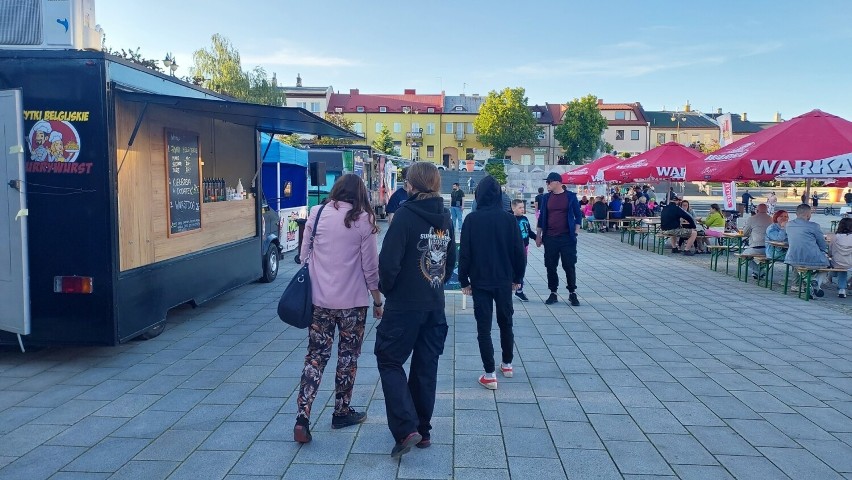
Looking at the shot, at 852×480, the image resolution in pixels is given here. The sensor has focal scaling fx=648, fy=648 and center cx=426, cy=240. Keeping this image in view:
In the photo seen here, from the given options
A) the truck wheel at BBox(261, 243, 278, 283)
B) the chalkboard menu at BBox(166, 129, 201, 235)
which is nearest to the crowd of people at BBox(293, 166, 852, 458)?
the chalkboard menu at BBox(166, 129, 201, 235)

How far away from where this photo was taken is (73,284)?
587 centimetres

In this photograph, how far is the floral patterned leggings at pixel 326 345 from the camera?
168 inches

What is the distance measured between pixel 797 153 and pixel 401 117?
232ft

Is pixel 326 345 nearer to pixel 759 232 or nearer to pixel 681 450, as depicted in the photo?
pixel 681 450

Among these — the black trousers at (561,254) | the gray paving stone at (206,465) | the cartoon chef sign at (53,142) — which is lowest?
the gray paving stone at (206,465)

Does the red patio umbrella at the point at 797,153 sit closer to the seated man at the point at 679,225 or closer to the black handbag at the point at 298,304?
the black handbag at the point at 298,304

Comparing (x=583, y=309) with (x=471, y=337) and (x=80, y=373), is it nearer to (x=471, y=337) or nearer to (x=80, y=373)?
(x=471, y=337)

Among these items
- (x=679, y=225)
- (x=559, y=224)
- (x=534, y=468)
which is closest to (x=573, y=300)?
(x=559, y=224)

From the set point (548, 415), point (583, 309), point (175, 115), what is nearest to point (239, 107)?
point (175, 115)

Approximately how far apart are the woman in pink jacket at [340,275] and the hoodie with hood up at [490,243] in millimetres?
1292

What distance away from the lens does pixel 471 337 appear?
7.32 meters

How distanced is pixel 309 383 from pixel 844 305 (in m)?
8.46

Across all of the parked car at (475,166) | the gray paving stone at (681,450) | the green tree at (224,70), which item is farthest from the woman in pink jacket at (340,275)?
the parked car at (475,166)

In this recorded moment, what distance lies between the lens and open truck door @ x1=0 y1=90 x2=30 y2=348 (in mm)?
5613
